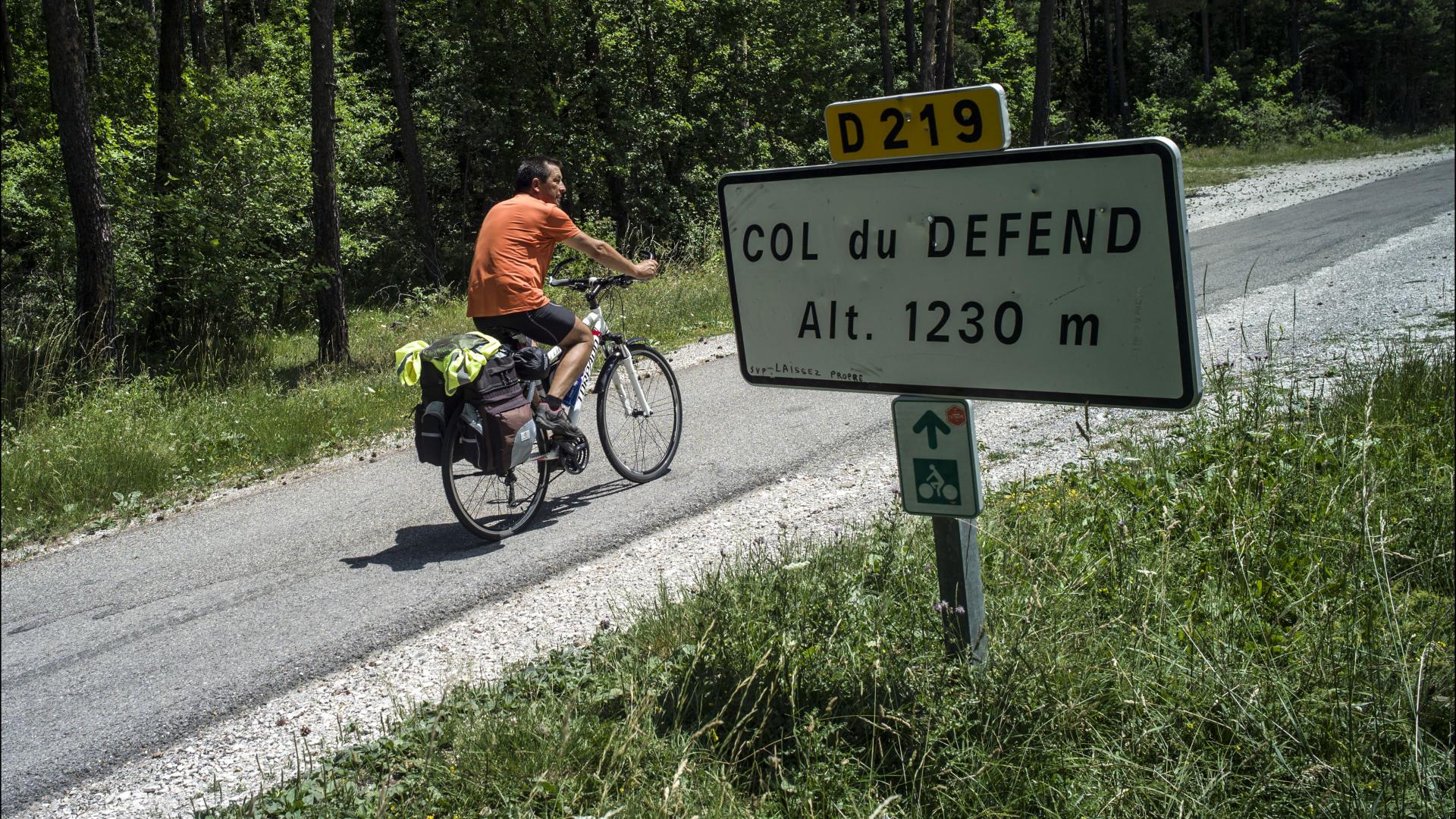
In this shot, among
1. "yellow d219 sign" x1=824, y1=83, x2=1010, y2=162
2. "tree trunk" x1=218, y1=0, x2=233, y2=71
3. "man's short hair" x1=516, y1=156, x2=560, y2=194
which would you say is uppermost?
"tree trunk" x1=218, y1=0, x2=233, y2=71

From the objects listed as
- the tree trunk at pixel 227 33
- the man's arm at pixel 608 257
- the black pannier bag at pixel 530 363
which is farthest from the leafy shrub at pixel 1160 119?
the black pannier bag at pixel 530 363

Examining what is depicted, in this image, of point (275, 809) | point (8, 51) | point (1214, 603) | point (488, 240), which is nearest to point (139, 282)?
point (488, 240)

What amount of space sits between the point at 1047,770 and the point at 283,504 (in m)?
5.56

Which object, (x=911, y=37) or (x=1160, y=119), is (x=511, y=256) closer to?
(x=911, y=37)

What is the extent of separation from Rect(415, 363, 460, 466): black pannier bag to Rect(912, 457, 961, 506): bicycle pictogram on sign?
3.55 metres

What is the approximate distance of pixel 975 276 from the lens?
2693 mm

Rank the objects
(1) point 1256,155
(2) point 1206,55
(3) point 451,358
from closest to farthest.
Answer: (3) point 451,358
(1) point 1256,155
(2) point 1206,55

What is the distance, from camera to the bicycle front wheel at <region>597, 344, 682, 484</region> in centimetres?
685

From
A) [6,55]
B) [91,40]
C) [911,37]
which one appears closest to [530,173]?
[91,40]

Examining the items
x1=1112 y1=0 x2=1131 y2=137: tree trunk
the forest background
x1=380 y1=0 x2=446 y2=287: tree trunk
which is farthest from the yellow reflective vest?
x1=1112 y1=0 x2=1131 y2=137: tree trunk

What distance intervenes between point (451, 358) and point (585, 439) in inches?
52.1

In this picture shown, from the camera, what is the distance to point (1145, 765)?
276 centimetres

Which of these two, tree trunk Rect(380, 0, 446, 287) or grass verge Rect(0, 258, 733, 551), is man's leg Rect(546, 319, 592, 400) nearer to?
grass verge Rect(0, 258, 733, 551)

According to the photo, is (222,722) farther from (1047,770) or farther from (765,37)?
(765,37)
